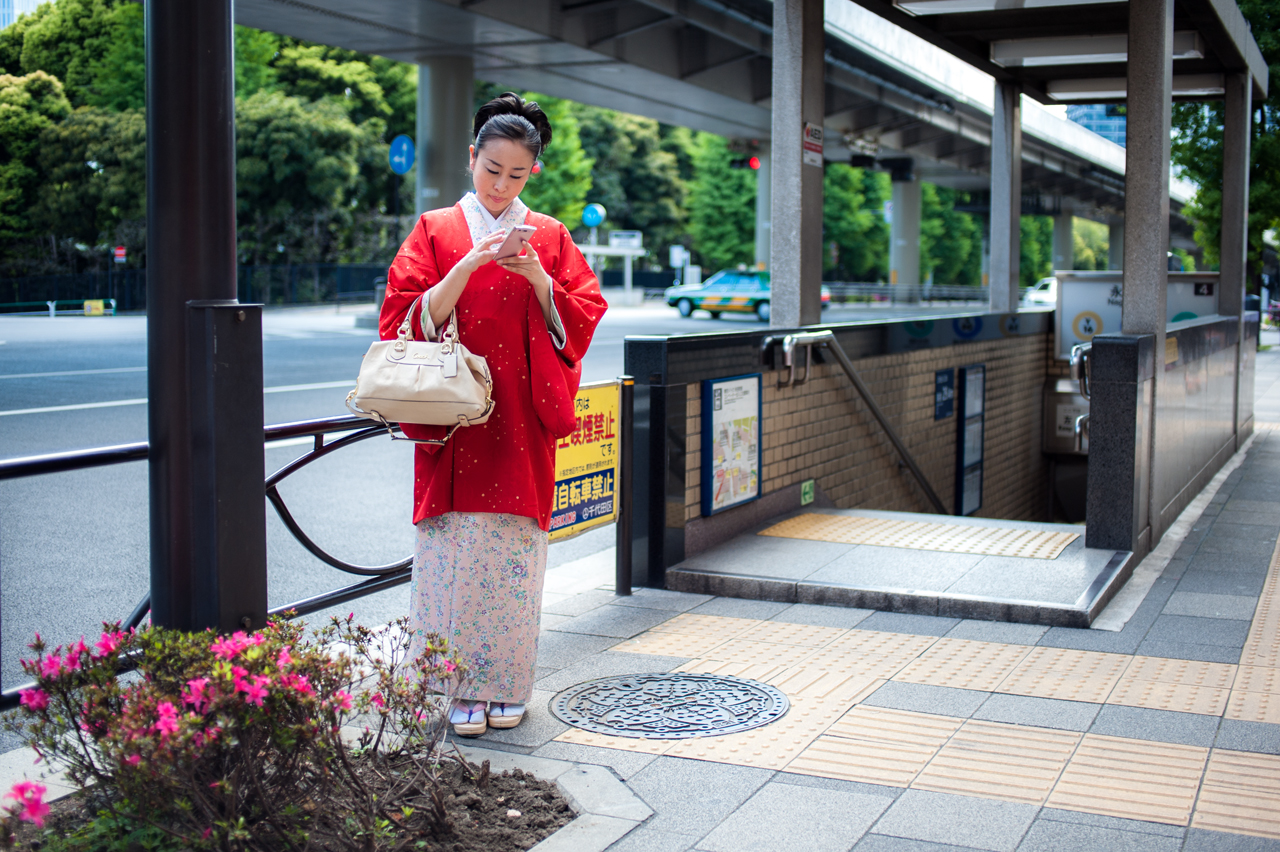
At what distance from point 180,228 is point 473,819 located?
1635mm

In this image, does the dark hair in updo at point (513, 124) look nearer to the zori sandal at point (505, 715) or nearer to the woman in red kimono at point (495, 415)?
the woman in red kimono at point (495, 415)

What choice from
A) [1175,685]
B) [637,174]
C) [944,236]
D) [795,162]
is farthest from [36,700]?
[944,236]

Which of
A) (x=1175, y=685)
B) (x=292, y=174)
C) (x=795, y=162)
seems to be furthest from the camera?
(x=292, y=174)

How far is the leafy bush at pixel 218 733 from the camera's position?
2428mm

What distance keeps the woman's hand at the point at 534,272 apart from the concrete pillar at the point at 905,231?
45695 mm

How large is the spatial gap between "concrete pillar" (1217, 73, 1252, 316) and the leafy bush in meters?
10.7

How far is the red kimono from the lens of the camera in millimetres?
3758

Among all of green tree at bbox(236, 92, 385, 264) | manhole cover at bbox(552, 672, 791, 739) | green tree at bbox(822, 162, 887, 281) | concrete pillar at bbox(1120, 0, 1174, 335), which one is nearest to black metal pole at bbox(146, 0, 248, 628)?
manhole cover at bbox(552, 672, 791, 739)

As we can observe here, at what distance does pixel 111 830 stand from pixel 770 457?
15.9 ft

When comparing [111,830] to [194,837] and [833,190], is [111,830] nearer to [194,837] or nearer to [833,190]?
[194,837]

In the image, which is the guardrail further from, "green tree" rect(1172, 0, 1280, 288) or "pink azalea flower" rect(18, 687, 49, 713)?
"green tree" rect(1172, 0, 1280, 288)

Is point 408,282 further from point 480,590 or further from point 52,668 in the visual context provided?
point 52,668

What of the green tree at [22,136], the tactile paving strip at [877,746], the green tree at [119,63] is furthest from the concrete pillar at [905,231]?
the tactile paving strip at [877,746]

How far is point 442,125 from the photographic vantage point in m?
22.7
